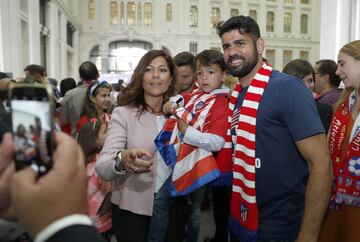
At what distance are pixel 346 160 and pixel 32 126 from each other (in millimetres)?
2528

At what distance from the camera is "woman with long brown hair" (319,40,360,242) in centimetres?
262

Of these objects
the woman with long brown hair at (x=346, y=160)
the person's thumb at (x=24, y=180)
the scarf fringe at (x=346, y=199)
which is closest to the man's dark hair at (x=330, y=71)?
the woman with long brown hair at (x=346, y=160)

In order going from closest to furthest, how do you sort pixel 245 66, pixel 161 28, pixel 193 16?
pixel 245 66
pixel 161 28
pixel 193 16

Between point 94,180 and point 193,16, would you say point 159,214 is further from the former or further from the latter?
point 193,16

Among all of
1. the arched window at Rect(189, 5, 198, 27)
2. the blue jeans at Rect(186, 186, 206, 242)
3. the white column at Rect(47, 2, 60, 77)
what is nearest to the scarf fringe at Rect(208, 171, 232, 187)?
the blue jeans at Rect(186, 186, 206, 242)

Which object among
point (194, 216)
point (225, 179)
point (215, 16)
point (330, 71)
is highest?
point (215, 16)

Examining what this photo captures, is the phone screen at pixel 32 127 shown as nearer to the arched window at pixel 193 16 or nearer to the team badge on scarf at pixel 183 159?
the team badge on scarf at pixel 183 159

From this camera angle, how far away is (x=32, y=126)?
75 centimetres

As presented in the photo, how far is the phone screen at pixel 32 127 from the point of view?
73cm

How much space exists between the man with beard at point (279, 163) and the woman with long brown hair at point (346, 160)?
70 cm

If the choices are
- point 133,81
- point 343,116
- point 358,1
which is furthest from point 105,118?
point 358,1

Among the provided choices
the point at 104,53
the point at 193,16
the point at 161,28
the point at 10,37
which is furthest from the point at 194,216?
the point at 193,16

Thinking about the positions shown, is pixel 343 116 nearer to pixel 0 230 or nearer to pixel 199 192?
pixel 199 192

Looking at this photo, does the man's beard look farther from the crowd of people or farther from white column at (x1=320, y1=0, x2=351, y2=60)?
white column at (x1=320, y1=0, x2=351, y2=60)
